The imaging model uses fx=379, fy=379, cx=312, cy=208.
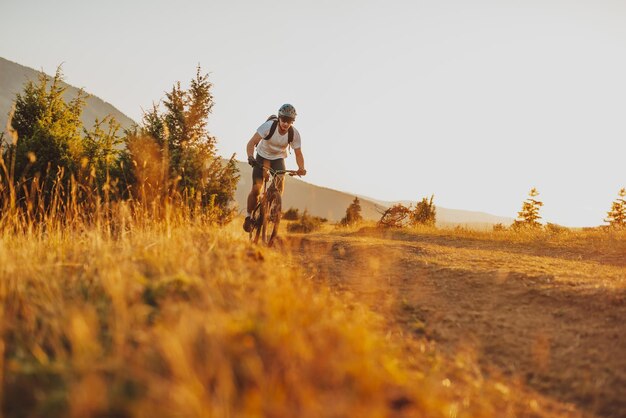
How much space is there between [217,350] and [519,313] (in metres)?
3.38

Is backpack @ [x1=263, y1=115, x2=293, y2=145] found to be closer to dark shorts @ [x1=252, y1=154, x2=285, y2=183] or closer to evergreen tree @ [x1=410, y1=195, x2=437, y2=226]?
dark shorts @ [x1=252, y1=154, x2=285, y2=183]

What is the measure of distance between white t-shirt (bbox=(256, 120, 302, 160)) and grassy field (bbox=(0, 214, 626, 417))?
3.81m

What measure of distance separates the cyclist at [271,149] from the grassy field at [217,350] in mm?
3478

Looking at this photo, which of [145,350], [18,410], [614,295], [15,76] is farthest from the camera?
[15,76]

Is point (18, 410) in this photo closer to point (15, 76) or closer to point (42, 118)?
point (42, 118)

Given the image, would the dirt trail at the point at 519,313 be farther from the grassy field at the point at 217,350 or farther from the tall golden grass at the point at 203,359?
the tall golden grass at the point at 203,359

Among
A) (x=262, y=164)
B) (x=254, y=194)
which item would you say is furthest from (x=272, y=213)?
(x=262, y=164)

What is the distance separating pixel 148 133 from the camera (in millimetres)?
12406

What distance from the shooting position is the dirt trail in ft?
8.86

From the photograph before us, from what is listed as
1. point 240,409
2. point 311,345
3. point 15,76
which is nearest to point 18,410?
point 240,409

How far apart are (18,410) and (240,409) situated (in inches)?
37.9

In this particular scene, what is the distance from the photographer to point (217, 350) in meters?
1.66

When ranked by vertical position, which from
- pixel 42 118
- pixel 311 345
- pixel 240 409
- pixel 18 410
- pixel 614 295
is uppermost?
pixel 42 118

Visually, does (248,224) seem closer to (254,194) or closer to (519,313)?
(254,194)
